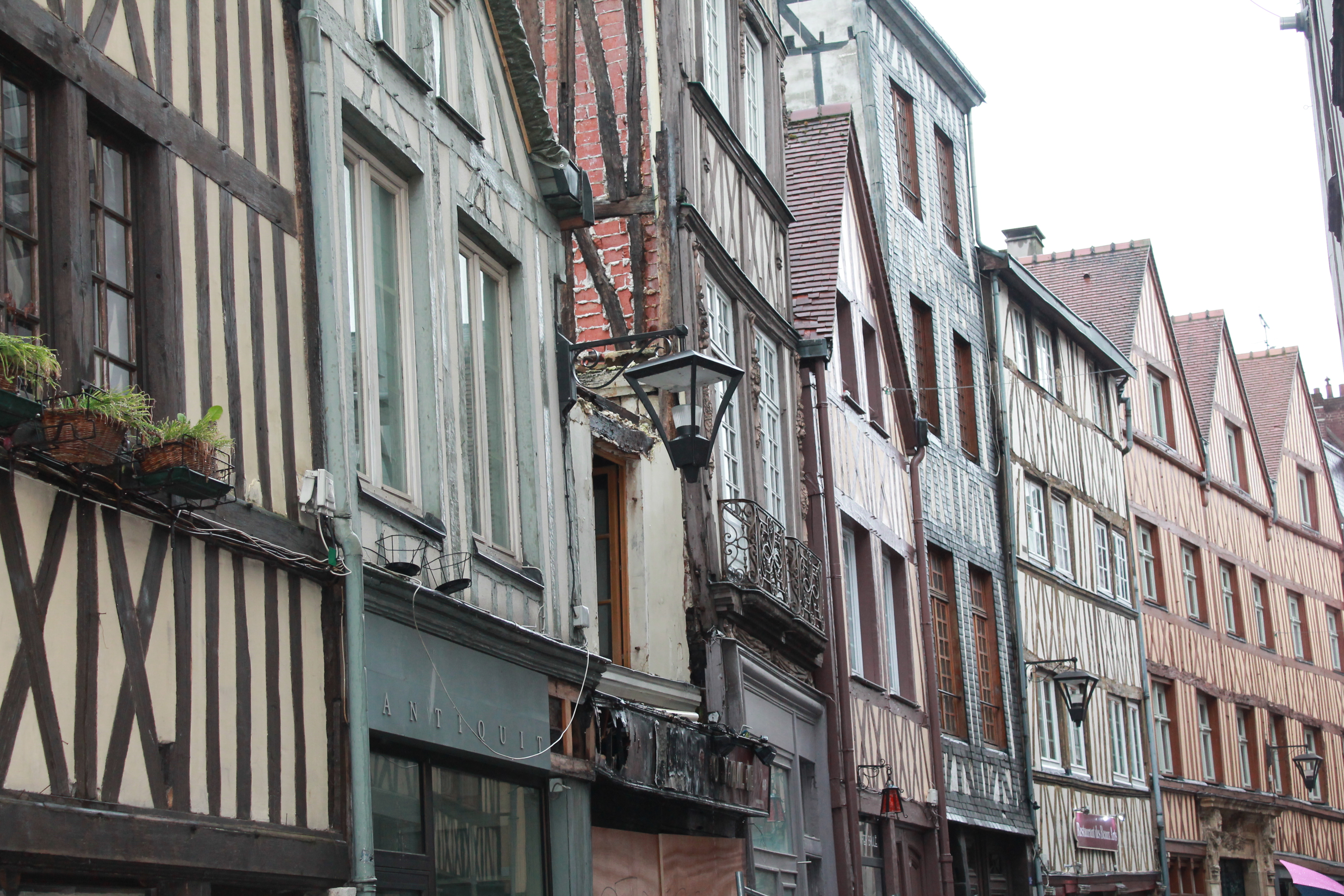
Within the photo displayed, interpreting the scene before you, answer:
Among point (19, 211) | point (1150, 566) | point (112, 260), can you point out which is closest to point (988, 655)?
point (1150, 566)

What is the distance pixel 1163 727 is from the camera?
77.9 feet

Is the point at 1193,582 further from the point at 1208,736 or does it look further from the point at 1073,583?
the point at 1073,583

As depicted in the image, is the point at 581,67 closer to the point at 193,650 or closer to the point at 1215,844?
the point at 193,650

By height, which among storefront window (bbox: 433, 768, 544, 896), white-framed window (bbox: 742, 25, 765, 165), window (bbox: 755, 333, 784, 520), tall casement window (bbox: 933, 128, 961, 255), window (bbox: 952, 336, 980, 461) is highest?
tall casement window (bbox: 933, 128, 961, 255)

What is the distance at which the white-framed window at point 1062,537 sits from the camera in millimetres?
21344

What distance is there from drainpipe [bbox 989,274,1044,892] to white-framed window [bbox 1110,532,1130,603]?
3714 mm

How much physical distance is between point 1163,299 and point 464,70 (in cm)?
2073

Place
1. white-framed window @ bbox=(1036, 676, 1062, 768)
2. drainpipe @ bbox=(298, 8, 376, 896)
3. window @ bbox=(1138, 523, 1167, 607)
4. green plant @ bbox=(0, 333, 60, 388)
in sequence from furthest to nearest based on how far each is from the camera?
window @ bbox=(1138, 523, 1167, 607)
white-framed window @ bbox=(1036, 676, 1062, 768)
drainpipe @ bbox=(298, 8, 376, 896)
green plant @ bbox=(0, 333, 60, 388)

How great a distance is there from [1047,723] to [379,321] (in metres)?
14.3

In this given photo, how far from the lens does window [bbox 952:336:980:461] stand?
19391mm

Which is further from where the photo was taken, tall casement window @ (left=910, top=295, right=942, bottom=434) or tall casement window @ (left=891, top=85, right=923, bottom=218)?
tall casement window @ (left=891, top=85, right=923, bottom=218)

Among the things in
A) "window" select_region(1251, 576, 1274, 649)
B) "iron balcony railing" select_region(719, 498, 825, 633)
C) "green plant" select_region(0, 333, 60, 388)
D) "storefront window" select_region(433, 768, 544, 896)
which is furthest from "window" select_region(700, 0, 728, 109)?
"window" select_region(1251, 576, 1274, 649)

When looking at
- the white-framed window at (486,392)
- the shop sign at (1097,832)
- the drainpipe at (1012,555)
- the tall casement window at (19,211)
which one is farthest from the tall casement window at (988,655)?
the tall casement window at (19,211)

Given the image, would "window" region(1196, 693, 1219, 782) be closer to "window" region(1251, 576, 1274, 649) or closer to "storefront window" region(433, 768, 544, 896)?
"window" region(1251, 576, 1274, 649)
